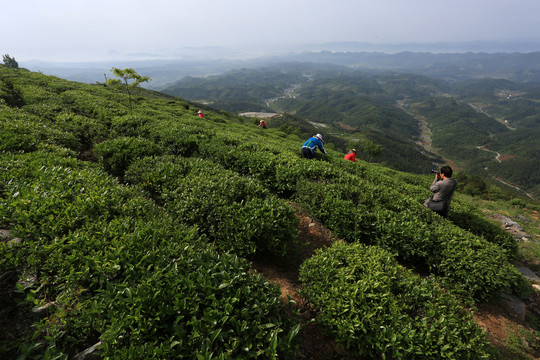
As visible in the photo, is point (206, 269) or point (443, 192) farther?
point (443, 192)

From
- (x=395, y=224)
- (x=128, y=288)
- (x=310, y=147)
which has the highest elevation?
A: (x=128, y=288)

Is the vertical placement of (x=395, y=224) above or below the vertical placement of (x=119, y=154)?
below

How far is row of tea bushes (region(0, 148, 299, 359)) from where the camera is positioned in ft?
9.34

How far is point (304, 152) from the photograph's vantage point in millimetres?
12875

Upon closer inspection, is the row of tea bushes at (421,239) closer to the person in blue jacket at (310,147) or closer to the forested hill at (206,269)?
the forested hill at (206,269)

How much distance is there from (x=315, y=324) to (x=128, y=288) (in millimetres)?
3406

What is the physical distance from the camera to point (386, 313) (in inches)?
158

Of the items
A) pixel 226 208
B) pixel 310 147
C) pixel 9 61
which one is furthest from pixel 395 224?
pixel 9 61

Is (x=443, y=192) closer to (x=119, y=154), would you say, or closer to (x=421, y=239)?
(x=421, y=239)

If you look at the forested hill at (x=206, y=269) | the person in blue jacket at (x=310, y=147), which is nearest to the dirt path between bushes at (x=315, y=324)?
the forested hill at (x=206, y=269)

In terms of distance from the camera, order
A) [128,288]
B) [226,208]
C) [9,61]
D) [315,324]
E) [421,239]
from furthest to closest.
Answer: [9,61] < [421,239] < [226,208] < [315,324] < [128,288]

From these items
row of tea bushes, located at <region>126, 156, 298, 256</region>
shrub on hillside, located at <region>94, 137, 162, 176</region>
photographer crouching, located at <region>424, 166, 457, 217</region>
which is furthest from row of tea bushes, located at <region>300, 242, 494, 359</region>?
shrub on hillside, located at <region>94, 137, 162, 176</region>

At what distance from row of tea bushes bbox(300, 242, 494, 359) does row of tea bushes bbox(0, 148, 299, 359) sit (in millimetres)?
979

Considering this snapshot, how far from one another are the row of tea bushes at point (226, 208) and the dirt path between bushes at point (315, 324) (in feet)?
1.68
